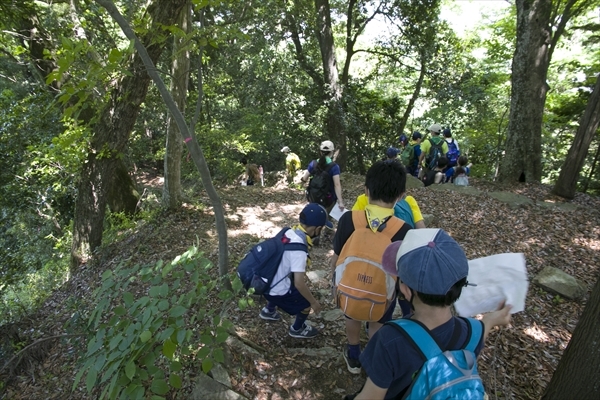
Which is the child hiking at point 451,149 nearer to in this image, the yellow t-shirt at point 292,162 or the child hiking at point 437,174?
the child hiking at point 437,174

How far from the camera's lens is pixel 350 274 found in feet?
7.48

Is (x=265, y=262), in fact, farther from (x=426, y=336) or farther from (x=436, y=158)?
(x=436, y=158)

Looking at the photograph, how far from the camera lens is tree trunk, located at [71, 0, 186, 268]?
5.80 meters

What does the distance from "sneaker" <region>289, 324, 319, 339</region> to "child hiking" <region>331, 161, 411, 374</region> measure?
118cm

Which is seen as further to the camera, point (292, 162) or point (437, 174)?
point (292, 162)

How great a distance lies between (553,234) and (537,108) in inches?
154

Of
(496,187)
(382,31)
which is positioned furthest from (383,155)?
(496,187)

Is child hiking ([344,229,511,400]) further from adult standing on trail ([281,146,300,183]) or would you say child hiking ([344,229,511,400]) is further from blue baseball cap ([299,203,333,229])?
adult standing on trail ([281,146,300,183])

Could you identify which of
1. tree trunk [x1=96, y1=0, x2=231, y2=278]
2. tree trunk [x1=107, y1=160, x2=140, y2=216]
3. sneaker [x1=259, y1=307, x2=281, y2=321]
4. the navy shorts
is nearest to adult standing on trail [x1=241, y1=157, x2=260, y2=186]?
tree trunk [x1=107, y1=160, x2=140, y2=216]

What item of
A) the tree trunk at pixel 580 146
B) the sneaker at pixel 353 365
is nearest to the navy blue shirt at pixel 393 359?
the sneaker at pixel 353 365

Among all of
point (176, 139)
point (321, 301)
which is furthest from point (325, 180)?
point (176, 139)

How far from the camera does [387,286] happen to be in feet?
7.45

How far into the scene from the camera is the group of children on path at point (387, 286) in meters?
1.39

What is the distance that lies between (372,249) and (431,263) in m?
0.82
